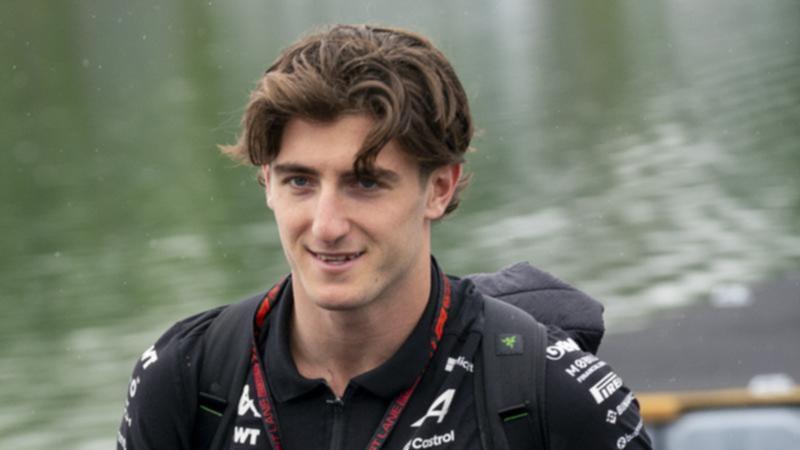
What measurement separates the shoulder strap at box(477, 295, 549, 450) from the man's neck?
18cm

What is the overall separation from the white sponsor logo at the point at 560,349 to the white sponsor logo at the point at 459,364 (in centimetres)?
16

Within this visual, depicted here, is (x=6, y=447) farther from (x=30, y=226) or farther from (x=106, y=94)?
(x=106, y=94)

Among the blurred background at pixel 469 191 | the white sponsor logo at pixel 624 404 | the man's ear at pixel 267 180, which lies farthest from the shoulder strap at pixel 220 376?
the blurred background at pixel 469 191

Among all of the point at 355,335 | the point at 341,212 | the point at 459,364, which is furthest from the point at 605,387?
the point at 341,212

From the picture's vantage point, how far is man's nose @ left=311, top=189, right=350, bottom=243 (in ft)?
9.27

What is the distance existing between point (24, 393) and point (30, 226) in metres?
3.92

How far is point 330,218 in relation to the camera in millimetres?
2834

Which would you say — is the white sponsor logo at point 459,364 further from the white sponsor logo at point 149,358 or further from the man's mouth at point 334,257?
the white sponsor logo at point 149,358

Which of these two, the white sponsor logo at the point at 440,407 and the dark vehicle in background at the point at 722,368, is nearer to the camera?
the white sponsor logo at the point at 440,407

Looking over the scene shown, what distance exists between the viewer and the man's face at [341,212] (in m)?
2.85

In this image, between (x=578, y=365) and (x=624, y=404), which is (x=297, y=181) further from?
(x=624, y=404)

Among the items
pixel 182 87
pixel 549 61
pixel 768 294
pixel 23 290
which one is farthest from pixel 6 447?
pixel 549 61

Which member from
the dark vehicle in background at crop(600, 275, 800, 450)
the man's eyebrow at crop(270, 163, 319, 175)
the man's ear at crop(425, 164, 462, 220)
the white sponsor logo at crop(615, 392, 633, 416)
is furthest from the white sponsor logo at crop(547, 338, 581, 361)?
the dark vehicle in background at crop(600, 275, 800, 450)

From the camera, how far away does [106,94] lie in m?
18.4
